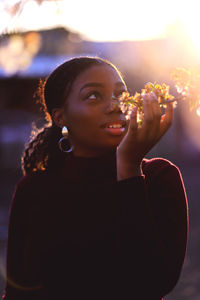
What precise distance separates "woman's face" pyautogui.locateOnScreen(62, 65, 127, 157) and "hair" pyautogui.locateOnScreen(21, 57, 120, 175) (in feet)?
0.26

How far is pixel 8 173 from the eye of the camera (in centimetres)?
1805

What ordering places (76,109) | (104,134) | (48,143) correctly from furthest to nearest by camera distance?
(48,143) → (76,109) → (104,134)

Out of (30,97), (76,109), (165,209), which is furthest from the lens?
(30,97)

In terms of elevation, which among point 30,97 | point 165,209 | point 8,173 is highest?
point 165,209

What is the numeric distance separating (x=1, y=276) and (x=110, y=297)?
198 inches

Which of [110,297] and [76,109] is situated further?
[76,109]

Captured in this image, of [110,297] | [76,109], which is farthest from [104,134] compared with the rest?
[110,297]

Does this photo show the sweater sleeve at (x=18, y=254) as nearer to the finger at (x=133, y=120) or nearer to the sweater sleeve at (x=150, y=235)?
the sweater sleeve at (x=150, y=235)

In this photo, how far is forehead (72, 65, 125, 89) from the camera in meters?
1.96

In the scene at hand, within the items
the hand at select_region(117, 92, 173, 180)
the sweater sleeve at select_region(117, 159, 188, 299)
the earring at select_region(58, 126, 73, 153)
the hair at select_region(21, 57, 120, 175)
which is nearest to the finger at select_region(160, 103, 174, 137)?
the hand at select_region(117, 92, 173, 180)

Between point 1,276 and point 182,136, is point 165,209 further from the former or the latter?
point 182,136

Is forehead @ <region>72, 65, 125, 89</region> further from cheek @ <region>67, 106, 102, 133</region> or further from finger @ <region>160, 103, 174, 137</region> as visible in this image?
finger @ <region>160, 103, 174, 137</region>

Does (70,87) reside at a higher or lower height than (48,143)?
higher

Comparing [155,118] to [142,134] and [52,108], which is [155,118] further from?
[52,108]
